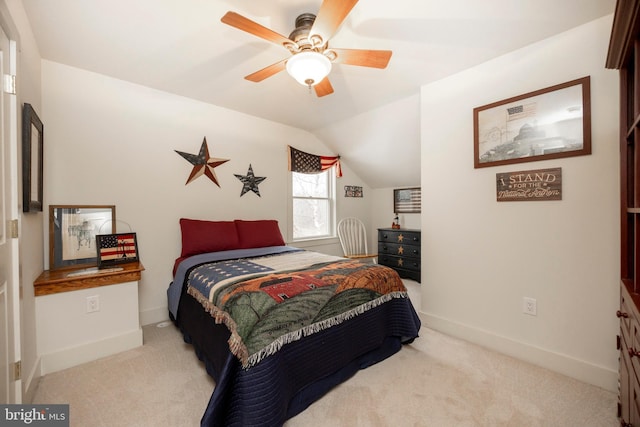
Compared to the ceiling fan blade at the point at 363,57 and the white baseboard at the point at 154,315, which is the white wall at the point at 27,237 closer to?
the white baseboard at the point at 154,315

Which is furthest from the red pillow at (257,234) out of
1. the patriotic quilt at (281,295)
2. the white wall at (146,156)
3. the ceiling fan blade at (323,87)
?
the ceiling fan blade at (323,87)

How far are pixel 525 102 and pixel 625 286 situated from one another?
1.41 m

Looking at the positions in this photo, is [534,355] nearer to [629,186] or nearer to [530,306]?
[530,306]

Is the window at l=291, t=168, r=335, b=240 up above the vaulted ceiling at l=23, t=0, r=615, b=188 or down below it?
below

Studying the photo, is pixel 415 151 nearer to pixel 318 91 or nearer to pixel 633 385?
pixel 318 91

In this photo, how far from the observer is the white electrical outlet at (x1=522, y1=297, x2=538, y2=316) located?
6.72 ft

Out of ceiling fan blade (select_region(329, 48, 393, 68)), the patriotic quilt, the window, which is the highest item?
ceiling fan blade (select_region(329, 48, 393, 68))

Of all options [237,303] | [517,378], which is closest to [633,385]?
[517,378]

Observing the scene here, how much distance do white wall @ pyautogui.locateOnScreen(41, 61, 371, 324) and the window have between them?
68cm

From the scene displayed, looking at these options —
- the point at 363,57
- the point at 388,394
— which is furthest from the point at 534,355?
the point at 363,57

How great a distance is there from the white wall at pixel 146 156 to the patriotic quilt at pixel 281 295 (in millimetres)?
904

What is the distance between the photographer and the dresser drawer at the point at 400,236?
399cm

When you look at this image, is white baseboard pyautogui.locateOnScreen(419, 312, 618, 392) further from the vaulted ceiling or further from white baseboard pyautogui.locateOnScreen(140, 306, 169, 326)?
white baseboard pyautogui.locateOnScreen(140, 306, 169, 326)

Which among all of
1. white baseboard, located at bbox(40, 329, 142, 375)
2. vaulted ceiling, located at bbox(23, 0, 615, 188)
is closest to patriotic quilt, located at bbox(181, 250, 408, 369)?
white baseboard, located at bbox(40, 329, 142, 375)
